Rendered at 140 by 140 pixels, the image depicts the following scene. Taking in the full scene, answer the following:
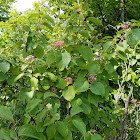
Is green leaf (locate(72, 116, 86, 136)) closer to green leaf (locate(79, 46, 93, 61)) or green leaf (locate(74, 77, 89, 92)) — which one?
green leaf (locate(74, 77, 89, 92))

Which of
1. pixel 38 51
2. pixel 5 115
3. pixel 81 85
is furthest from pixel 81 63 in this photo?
pixel 5 115

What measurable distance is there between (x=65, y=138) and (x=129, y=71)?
205 cm

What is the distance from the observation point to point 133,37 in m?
0.93

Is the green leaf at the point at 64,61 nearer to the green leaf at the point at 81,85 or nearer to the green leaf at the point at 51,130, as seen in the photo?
the green leaf at the point at 81,85

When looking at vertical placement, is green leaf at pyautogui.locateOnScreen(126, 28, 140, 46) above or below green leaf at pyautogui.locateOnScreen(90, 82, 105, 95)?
above

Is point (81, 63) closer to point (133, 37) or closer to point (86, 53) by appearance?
point (86, 53)

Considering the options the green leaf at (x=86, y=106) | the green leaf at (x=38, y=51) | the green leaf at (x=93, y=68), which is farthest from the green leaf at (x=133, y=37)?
the green leaf at (x=38, y=51)

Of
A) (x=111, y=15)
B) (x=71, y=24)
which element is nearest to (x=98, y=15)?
(x=111, y=15)

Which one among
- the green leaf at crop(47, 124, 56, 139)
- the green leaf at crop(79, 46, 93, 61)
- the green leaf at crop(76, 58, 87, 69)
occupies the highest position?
the green leaf at crop(79, 46, 93, 61)

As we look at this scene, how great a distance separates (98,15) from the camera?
5.04 metres

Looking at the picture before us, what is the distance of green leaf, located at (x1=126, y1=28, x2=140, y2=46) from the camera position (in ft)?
3.02

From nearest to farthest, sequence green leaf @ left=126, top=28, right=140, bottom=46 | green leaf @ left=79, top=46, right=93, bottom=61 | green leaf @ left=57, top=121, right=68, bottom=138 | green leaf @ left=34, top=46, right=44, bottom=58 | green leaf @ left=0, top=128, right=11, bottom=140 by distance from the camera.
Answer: green leaf @ left=0, top=128, right=11, bottom=140
green leaf @ left=57, top=121, right=68, bottom=138
green leaf @ left=126, top=28, right=140, bottom=46
green leaf @ left=79, top=46, right=93, bottom=61
green leaf @ left=34, top=46, right=44, bottom=58

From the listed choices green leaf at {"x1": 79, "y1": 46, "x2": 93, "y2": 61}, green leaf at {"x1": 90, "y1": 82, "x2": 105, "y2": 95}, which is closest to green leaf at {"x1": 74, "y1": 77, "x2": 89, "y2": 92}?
green leaf at {"x1": 90, "y1": 82, "x2": 105, "y2": 95}

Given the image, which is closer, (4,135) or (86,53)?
(4,135)
